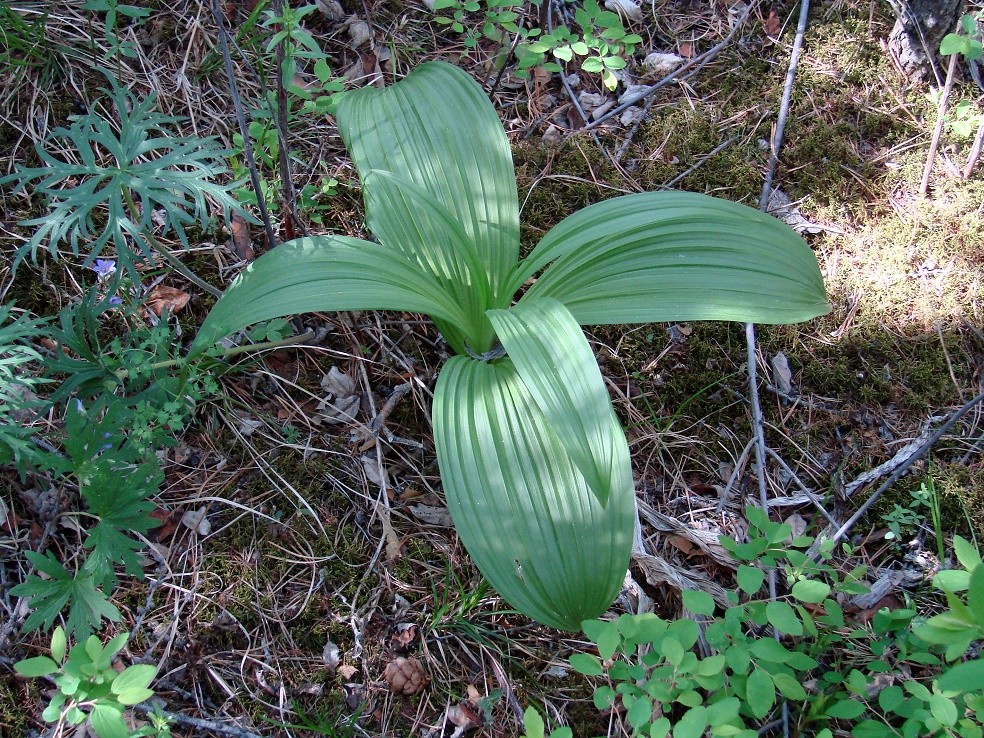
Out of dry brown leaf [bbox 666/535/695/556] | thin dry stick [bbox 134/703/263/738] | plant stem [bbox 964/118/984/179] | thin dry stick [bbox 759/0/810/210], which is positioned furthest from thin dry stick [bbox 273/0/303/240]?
plant stem [bbox 964/118/984/179]

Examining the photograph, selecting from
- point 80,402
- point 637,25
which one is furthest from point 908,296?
point 80,402

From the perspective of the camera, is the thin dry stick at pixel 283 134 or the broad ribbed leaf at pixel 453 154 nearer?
the thin dry stick at pixel 283 134

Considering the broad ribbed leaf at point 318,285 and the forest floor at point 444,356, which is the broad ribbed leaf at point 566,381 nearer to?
the broad ribbed leaf at point 318,285

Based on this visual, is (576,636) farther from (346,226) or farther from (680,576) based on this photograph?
(346,226)

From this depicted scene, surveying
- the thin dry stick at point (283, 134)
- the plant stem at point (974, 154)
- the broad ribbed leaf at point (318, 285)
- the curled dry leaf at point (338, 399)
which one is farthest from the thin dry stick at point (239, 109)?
the plant stem at point (974, 154)

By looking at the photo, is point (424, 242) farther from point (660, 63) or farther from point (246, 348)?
point (660, 63)

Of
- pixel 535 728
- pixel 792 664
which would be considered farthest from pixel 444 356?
pixel 792 664
